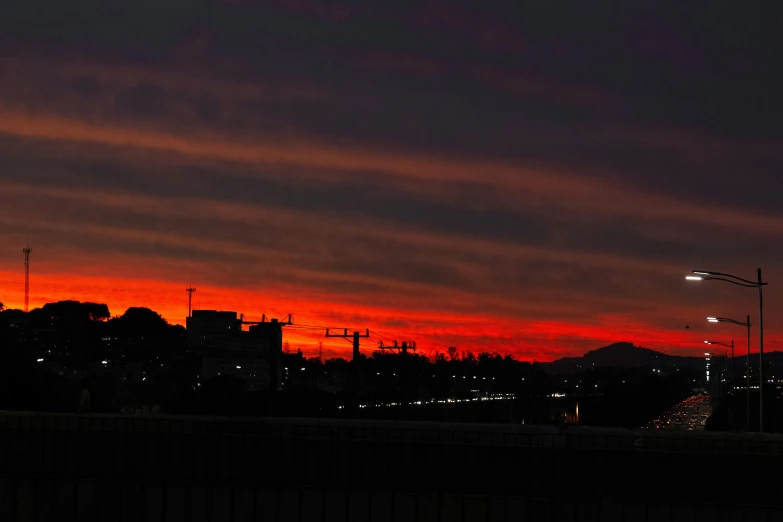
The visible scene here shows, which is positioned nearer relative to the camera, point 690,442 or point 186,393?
point 690,442

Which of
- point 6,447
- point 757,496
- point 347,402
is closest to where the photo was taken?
point 757,496

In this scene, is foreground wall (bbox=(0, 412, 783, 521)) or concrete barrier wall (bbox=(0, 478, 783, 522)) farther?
foreground wall (bbox=(0, 412, 783, 521))

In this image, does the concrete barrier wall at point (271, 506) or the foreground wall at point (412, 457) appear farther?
the foreground wall at point (412, 457)

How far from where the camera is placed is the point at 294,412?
340 ft

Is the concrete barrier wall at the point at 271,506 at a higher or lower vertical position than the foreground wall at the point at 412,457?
higher

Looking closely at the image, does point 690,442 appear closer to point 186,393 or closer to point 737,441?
point 737,441

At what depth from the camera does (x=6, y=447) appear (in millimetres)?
35688

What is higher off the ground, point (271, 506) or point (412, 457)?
point (271, 506)

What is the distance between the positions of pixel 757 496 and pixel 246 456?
15.0 metres

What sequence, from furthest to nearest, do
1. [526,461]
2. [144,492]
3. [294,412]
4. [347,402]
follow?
[347,402] < [294,412] < [526,461] < [144,492]

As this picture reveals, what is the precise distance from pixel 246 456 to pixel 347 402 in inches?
4293

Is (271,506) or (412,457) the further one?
(412,457)

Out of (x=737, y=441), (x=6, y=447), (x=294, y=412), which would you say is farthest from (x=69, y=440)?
(x=294, y=412)

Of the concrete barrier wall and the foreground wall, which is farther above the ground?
the concrete barrier wall
